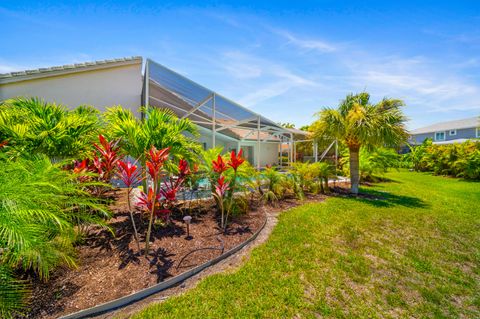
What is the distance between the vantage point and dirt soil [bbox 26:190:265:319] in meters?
2.61

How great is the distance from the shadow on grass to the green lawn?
168cm

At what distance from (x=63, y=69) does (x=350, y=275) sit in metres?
11.3

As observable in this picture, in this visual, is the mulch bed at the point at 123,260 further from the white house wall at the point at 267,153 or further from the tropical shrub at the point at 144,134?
the white house wall at the point at 267,153

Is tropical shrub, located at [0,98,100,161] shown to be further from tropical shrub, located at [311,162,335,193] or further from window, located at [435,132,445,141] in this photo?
window, located at [435,132,445,141]

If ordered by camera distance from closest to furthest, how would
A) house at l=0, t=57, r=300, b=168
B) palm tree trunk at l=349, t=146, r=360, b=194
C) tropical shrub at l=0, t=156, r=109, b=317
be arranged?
tropical shrub at l=0, t=156, r=109, b=317 → house at l=0, t=57, r=300, b=168 → palm tree trunk at l=349, t=146, r=360, b=194

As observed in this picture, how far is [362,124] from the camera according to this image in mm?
8523

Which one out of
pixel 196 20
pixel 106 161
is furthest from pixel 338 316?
pixel 196 20

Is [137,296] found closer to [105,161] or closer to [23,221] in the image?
[23,221]

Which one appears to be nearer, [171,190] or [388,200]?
[171,190]

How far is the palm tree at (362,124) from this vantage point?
335 inches

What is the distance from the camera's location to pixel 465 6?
746 cm

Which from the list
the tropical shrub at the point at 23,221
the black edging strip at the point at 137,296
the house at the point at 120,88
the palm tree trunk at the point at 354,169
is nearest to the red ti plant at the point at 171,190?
the black edging strip at the point at 137,296

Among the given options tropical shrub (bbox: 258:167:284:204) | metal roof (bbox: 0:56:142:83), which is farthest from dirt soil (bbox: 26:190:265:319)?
metal roof (bbox: 0:56:142:83)

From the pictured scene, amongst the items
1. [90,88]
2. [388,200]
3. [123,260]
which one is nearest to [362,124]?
[388,200]
